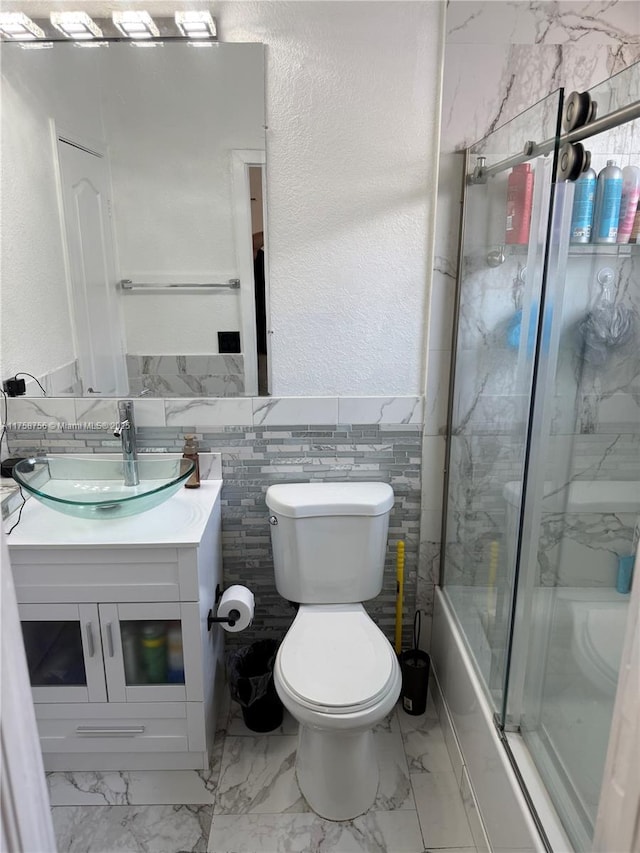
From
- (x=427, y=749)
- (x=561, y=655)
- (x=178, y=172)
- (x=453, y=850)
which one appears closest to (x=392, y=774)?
(x=427, y=749)

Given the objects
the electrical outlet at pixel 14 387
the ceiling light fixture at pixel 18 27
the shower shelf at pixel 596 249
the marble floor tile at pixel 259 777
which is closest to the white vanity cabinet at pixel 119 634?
the marble floor tile at pixel 259 777

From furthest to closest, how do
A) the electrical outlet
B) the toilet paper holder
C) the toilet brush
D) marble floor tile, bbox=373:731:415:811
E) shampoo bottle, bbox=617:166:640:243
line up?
the toilet brush, the electrical outlet, the toilet paper holder, marble floor tile, bbox=373:731:415:811, shampoo bottle, bbox=617:166:640:243

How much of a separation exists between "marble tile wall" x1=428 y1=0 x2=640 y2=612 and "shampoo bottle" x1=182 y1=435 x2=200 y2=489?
2.80 ft

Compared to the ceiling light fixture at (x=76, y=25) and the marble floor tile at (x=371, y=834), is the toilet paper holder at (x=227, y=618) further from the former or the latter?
the ceiling light fixture at (x=76, y=25)

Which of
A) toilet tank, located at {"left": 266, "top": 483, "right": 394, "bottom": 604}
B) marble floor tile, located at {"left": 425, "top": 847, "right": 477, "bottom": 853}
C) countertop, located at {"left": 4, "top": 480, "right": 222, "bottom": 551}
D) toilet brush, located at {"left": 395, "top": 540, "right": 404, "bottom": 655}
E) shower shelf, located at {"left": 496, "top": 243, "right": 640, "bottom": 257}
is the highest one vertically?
shower shelf, located at {"left": 496, "top": 243, "right": 640, "bottom": 257}

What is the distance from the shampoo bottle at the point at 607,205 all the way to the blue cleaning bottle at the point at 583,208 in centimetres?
3

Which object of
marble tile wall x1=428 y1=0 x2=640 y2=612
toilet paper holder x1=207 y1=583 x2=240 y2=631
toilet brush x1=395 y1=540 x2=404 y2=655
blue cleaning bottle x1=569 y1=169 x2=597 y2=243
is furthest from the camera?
toilet brush x1=395 y1=540 x2=404 y2=655

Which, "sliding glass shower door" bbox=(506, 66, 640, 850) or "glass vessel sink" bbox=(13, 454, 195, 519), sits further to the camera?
"glass vessel sink" bbox=(13, 454, 195, 519)

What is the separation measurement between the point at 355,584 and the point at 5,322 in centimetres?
147

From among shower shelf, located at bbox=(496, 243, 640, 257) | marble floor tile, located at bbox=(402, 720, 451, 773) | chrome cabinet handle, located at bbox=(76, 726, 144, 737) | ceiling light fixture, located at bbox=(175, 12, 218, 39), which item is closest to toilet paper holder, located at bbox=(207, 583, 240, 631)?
chrome cabinet handle, located at bbox=(76, 726, 144, 737)

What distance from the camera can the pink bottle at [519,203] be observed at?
4.75 feet

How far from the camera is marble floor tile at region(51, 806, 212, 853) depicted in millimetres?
1604

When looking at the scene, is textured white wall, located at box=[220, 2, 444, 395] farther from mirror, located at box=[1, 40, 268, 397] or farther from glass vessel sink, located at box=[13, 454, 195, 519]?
glass vessel sink, located at box=[13, 454, 195, 519]

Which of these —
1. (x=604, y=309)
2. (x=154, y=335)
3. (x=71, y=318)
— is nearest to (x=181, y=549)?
(x=154, y=335)
